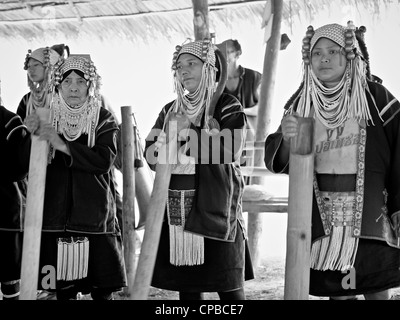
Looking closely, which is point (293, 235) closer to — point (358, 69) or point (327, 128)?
point (327, 128)

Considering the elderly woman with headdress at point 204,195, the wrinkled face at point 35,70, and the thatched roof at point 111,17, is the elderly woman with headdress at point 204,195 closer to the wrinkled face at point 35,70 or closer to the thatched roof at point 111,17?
the wrinkled face at point 35,70

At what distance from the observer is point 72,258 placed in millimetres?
3559

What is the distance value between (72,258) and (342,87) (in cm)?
155

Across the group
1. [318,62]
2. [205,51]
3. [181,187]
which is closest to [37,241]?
[181,187]

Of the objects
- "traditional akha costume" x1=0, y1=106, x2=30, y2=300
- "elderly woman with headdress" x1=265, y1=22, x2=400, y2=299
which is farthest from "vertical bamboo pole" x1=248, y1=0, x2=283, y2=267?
"elderly woman with headdress" x1=265, y1=22, x2=400, y2=299

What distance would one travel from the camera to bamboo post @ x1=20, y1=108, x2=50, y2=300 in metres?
3.15

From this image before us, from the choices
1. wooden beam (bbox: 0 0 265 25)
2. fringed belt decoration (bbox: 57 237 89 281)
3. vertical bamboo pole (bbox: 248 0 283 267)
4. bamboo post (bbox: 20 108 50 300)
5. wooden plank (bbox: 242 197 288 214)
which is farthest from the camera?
wooden beam (bbox: 0 0 265 25)

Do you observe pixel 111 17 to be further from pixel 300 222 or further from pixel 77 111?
pixel 300 222

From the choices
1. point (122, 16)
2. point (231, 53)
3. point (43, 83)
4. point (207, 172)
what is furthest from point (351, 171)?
point (122, 16)

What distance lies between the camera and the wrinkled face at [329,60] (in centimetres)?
297

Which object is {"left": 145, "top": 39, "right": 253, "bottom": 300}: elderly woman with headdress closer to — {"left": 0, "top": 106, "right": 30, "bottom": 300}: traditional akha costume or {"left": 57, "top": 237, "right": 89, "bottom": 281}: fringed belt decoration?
{"left": 57, "top": 237, "right": 89, "bottom": 281}: fringed belt decoration

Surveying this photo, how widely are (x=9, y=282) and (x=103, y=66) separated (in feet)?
12.0

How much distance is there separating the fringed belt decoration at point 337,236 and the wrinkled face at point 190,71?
853 millimetres

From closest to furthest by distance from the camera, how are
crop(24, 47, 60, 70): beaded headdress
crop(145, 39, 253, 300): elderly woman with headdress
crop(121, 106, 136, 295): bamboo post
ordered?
crop(145, 39, 253, 300): elderly woman with headdress < crop(24, 47, 60, 70): beaded headdress < crop(121, 106, 136, 295): bamboo post
